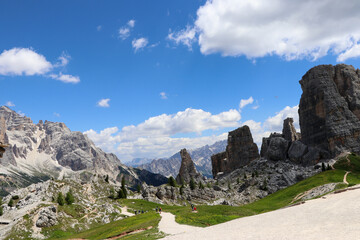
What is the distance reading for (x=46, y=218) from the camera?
6781cm

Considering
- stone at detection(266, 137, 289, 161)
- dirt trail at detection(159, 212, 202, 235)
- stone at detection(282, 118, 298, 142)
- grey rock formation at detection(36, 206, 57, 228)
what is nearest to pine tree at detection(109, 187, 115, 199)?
grey rock formation at detection(36, 206, 57, 228)

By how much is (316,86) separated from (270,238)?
145926mm

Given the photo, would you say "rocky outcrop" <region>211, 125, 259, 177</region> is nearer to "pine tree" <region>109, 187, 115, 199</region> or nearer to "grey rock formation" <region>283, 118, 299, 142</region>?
"grey rock formation" <region>283, 118, 299, 142</region>

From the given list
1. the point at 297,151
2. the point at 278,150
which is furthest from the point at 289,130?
the point at 297,151

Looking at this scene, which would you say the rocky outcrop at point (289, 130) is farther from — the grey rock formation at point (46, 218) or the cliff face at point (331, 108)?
the grey rock formation at point (46, 218)

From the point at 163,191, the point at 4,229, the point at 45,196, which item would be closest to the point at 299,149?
the point at 163,191

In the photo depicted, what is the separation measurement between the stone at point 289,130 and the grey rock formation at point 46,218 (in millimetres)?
159594

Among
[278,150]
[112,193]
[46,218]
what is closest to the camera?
[46,218]

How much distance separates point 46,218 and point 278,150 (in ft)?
446

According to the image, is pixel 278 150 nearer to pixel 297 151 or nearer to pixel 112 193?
pixel 297 151

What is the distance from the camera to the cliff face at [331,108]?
428ft

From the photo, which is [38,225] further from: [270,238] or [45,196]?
[270,238]

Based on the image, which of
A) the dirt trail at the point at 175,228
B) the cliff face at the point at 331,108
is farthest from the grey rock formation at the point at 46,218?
the cliff face at the point at 331,108

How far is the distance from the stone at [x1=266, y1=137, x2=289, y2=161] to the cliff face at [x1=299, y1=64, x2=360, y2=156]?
13.2 meters
